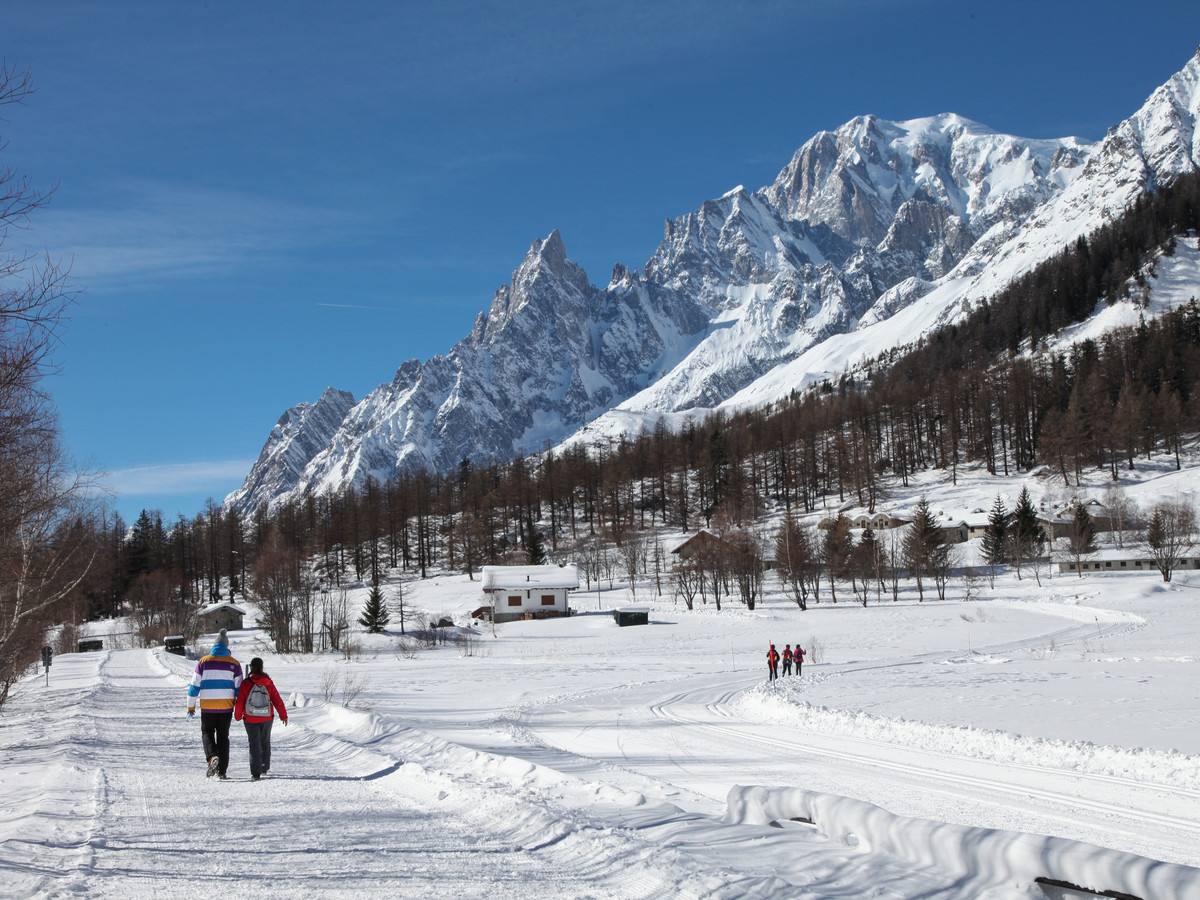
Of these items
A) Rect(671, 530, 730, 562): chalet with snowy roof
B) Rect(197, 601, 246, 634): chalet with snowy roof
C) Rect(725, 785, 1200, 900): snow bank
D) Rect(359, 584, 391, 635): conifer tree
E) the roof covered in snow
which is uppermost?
Rect(725, 785, 1200, 900): snow bank

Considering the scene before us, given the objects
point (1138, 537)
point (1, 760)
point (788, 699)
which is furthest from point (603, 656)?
point (1138, 537)

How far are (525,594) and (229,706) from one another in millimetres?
57479

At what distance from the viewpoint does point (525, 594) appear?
2628 inches

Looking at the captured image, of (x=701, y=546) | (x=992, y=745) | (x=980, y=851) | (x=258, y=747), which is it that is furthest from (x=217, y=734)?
(x=701, y=546)

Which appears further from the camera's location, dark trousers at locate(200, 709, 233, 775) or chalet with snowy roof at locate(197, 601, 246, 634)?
chalet with snowy roof at locate(197, 601, 246, 634)

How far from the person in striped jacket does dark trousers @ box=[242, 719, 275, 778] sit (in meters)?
0.46

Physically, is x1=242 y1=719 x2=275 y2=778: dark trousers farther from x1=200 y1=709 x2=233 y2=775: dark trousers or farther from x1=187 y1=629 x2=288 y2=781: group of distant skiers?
x1=200 y1=709 x2=233 y2=775: dark trousers

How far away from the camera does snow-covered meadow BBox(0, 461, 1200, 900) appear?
17.8 ft

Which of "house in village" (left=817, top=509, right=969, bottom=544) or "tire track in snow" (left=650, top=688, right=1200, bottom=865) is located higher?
"house in village" (left=817, top=509, right=969, bottom=544)

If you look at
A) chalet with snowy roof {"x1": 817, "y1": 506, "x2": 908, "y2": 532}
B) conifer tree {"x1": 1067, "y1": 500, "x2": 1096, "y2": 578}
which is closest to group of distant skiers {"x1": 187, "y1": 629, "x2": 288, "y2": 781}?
conifer tree {"x1": 1067, "y1": 500, "x2": 1096, "y2": 578}

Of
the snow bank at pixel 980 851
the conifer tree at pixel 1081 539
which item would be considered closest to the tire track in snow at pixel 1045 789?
the snow bank at pixel 980 851

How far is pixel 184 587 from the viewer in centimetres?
9362

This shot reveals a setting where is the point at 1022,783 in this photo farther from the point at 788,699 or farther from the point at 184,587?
the point at 184,587

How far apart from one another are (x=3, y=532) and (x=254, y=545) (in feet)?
335
